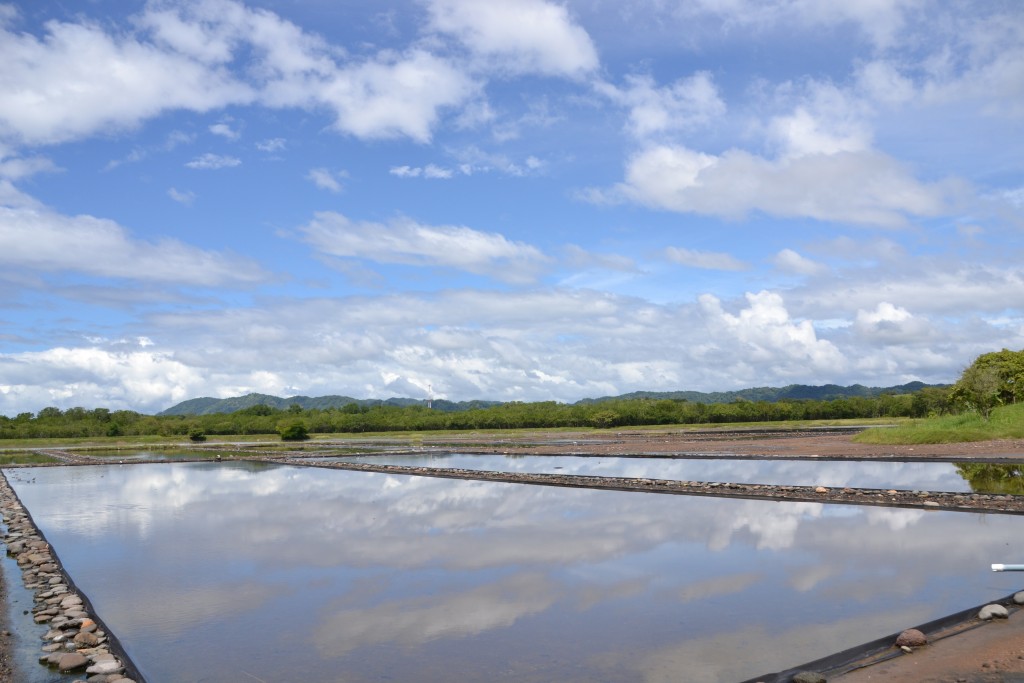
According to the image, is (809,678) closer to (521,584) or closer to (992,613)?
(992,613)

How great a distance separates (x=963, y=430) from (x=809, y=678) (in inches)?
1448

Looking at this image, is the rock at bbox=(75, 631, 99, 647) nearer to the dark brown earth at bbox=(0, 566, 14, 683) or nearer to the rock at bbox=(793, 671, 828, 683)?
the dark brown earth at bbox=(0, 566, 14, 683)

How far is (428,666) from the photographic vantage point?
315 inches

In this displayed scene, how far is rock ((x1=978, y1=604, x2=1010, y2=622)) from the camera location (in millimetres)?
8781

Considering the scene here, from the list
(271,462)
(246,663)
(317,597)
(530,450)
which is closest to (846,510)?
(317,597)

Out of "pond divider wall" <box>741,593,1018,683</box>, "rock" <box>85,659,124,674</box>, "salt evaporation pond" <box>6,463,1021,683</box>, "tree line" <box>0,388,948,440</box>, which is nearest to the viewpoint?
"pond divider wall" <box>741,593,1018,683</box>

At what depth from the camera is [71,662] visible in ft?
26.5

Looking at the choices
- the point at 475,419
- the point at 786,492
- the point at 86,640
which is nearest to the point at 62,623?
the point at 86,640

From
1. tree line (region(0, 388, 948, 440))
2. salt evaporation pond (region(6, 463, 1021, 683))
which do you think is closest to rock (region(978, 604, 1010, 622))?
salt evaporation pond (region(6, 463, 1021, 683))

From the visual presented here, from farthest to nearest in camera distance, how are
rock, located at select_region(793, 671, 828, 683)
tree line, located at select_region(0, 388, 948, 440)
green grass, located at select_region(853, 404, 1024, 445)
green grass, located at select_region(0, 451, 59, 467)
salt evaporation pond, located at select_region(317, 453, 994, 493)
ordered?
tree line, located at select_region(0, 388, 948, 440), green grass, located at select_region(0, 451, 59, 467), green grass, located at select_region(853, 404, 1024, 445), salt evaporation pond, located at select_region(317, 453, 994, 493), rock, located at select_region(793, 671, 828, 683)

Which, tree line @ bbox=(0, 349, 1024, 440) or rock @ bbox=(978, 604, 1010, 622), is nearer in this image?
rock @ bbox=(978, 604, 1010, 622)

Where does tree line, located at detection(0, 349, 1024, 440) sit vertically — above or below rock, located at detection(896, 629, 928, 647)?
above

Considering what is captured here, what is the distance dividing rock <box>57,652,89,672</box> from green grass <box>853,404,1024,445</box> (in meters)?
39.6

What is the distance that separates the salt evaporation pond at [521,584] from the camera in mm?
8281
